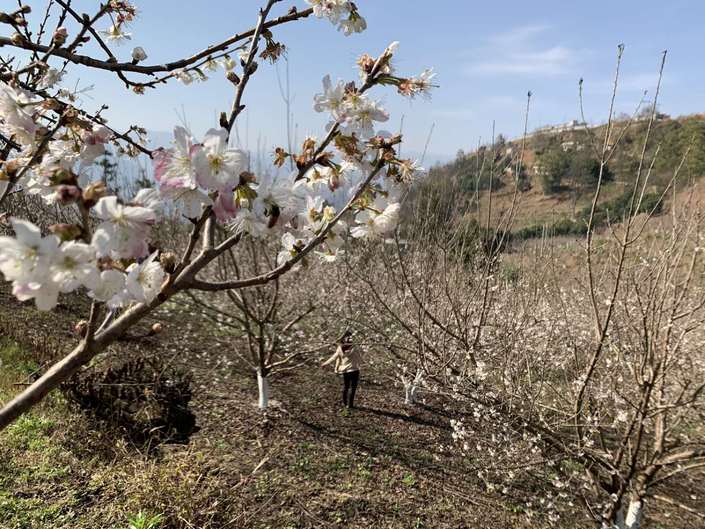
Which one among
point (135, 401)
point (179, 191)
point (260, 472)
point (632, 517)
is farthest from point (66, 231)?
point (135, 401)

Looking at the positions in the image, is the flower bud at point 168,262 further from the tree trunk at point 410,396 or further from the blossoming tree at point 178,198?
the tree trunk at point 410,396

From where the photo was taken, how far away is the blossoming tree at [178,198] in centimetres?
77

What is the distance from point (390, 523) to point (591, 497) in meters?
2.19

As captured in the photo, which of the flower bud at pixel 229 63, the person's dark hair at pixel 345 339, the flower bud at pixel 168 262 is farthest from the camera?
the person's dark hair at pixel 345 339

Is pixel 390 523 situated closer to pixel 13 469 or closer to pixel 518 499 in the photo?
pixel 518 499

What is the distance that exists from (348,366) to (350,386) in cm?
53

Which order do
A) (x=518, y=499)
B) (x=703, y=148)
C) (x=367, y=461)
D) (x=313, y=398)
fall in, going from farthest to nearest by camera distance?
(x=703, y=148) → (x=313, y=398) → (x=367, y=461) → (x=518, y=499)

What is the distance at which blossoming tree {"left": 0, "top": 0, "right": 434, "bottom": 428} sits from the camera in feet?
2.52

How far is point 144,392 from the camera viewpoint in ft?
14.6

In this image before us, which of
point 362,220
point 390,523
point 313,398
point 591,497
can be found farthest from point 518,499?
point 362,220

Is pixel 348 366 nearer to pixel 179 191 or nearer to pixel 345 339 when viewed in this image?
pixel 345 339

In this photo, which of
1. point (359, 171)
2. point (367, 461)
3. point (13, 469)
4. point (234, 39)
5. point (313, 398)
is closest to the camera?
point (359, 171)

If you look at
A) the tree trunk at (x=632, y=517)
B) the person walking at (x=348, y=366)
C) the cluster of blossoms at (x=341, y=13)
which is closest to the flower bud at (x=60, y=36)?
the cluster of blossoms at (x=341, y=13)

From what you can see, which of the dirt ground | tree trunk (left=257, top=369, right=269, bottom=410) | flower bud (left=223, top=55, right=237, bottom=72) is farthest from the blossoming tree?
tree trunk (left=257, top=369, right=269, bottom=410)
